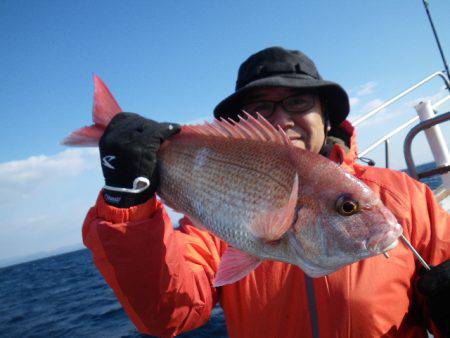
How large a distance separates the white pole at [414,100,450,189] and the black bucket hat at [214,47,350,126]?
2.96 m

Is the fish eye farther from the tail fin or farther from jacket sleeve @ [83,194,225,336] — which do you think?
the tail fin

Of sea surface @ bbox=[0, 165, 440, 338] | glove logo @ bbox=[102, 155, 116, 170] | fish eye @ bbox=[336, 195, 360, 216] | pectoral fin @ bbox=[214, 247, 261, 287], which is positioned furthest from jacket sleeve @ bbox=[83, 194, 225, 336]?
sea surface @ bbox=[0, 165, 440, 338]

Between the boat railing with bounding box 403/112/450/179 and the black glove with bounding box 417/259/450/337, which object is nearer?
the black glove with bounding box 417/259/450/337

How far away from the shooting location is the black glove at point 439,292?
2.15 m

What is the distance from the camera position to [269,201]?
178 centimetres

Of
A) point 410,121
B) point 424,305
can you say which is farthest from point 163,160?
point 410,121

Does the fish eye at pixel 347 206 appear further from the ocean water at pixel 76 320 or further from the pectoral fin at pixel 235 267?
the ocean water at pixel 76 320

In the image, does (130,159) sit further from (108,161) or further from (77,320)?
(77,320)

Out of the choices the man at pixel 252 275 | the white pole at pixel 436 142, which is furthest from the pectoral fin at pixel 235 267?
the white pole at pixel 436 142

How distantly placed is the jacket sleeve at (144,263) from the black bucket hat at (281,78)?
1.39 metres

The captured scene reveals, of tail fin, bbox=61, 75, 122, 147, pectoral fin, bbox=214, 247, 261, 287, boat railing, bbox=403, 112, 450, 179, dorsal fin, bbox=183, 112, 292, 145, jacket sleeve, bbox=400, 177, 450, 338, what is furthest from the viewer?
boat railing, bbox=403, 112, 450, 179

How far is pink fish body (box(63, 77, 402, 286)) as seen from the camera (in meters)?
1.64

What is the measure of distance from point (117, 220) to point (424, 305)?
2233 mm

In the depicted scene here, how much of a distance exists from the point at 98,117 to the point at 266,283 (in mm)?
1685
